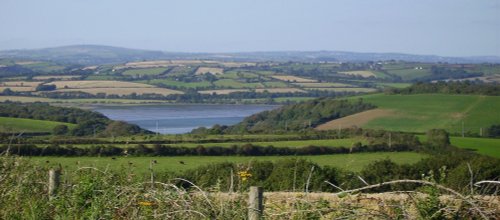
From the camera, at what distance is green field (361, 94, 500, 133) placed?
5156 cm

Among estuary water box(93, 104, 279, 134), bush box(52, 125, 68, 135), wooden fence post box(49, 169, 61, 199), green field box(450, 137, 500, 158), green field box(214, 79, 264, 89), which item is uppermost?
wooden fence post box(49, 169, 61, 199)

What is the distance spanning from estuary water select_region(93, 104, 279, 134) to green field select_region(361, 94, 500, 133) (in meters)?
14.6

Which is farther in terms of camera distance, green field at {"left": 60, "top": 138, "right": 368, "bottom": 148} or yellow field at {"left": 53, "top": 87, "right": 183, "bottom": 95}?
yellow field at {"left": 53, "top": 87, "right": 183, "bottom": 95}

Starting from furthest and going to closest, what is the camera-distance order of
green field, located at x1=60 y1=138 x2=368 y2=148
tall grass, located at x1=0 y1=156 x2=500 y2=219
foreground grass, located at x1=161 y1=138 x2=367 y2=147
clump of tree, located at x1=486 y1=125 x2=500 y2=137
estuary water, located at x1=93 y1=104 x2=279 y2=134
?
estuary water, located at x1=93 y1=104 x2=279 y2=134 → clump of tree, located at x1=486 y1=125 x2=500 y2=137 → foreground grass, located at x1=161 y1=138 x2=367 y2=147 → green field, located at x1=60 y1=138 x2=368 y2=148 → tall grass, located at x1=0 y1=156 x2=500 y2=219

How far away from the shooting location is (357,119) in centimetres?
5509

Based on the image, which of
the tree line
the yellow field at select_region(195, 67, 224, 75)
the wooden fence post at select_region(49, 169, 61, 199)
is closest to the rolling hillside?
the tree line

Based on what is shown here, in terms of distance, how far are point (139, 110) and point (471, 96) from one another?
34255 mm

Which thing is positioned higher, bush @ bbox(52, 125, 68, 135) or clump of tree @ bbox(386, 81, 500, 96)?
clump of tree @ bbox(386, 81, 500, 96)

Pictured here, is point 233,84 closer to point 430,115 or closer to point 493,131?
point 430,115

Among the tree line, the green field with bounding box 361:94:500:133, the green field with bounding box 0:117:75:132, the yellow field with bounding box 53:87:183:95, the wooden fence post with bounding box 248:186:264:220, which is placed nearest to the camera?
the wooden fence post with bounding box 248:186:264:220

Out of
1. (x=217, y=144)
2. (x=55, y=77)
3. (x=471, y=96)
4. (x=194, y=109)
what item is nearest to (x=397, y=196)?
(x=217, y=144)

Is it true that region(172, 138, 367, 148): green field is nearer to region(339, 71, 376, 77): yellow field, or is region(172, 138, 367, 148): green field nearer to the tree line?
the tree line

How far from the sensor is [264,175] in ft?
55.6

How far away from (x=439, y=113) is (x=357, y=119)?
23.7ft
